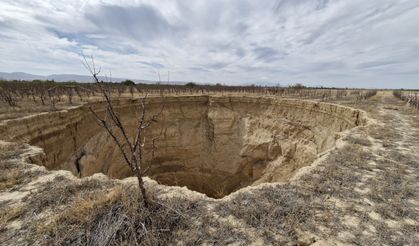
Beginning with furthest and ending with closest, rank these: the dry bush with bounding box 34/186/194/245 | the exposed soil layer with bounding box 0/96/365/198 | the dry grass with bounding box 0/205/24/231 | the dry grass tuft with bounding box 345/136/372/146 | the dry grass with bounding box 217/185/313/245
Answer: the exposed soil layer with bounding box 0/96/365/198 < the dry grass tuft with bounding box 345/136/372/146 < the dry grass with bounding box 0/205/24/231 < the dry grass with bounding box 217/185/313/245 < the dry bush with bounding box 34/186/194/245

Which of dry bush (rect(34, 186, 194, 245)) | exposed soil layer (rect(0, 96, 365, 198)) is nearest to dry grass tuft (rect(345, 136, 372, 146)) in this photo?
exposed soil layer (rect(0, 96, 365, 198))

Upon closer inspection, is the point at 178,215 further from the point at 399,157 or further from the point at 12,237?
the point at 399,157

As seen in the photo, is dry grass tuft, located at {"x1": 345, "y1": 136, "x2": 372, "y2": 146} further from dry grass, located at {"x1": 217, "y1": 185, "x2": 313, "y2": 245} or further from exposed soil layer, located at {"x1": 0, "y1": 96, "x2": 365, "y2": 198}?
exposed soil layer, located at {"x1": 0, "y1": 96, "x2": 365, "y2": 198}

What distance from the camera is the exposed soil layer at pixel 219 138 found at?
12664mm

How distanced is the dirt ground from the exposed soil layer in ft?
24.1

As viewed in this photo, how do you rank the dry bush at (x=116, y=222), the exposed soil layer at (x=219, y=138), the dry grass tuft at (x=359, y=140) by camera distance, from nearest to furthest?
the dry bush at (x=116, y=222) < the dry grass tuft at (x=359, y=140) < the exposed soil layer at (x=219, y=138)

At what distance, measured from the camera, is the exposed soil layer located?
1266cm

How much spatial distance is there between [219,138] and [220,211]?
16.2m

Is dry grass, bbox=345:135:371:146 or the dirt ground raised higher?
dry grass, bbox=345:135:371:146

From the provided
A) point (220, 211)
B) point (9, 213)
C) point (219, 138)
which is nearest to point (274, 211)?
point (220, 211)

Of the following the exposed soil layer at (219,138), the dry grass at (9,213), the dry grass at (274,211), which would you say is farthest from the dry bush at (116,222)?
the exposed soil layer at (219,138)

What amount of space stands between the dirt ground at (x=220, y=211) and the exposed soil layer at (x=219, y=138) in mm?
7360

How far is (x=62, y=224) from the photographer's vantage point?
10.2 ft

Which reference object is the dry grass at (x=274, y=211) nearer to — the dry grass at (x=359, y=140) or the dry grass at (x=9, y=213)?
the dry grass at (x=9, y=213)
